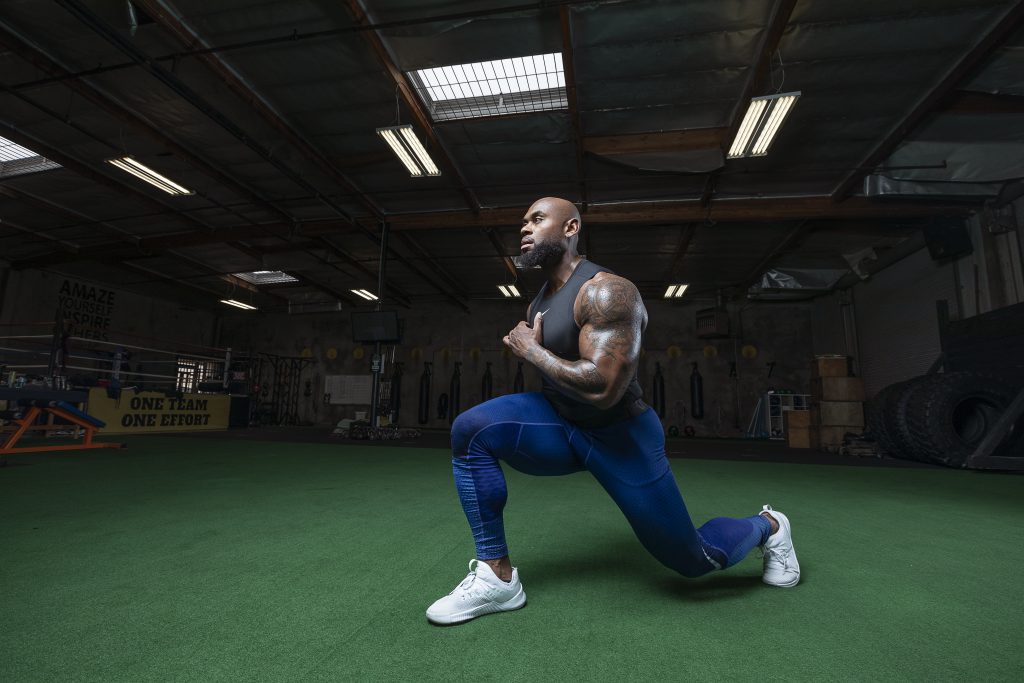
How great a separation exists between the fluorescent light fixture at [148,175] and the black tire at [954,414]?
10862 mm

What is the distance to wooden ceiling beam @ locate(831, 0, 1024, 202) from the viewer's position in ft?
13.2

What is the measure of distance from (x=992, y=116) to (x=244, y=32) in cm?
799

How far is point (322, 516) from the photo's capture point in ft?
7.82

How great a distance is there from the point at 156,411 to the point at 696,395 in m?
12.2

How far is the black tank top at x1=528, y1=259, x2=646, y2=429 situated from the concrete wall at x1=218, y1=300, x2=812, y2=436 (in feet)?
39.0

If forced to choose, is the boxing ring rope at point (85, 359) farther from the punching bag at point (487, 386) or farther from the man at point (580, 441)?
the man at point (580, 441)

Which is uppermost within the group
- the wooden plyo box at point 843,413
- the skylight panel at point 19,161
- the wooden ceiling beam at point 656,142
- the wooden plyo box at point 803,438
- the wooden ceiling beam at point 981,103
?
the skylight panel at point 19,161

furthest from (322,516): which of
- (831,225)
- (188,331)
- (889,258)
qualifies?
(188,331)

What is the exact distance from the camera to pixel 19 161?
7.10m

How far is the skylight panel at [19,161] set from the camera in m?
6.80

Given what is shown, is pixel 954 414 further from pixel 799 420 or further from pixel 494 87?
pixel 494 87

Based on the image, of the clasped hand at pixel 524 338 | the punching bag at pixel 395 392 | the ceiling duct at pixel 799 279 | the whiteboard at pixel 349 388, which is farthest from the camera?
the whiteboard at pixel 349 388

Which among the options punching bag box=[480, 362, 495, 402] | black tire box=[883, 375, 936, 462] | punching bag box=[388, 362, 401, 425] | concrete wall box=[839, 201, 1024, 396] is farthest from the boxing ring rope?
concrete wall box=[839, 201, 1024, 396]

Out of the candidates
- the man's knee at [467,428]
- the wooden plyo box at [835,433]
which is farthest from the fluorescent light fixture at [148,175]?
the wooden plyo box at [835,433]
